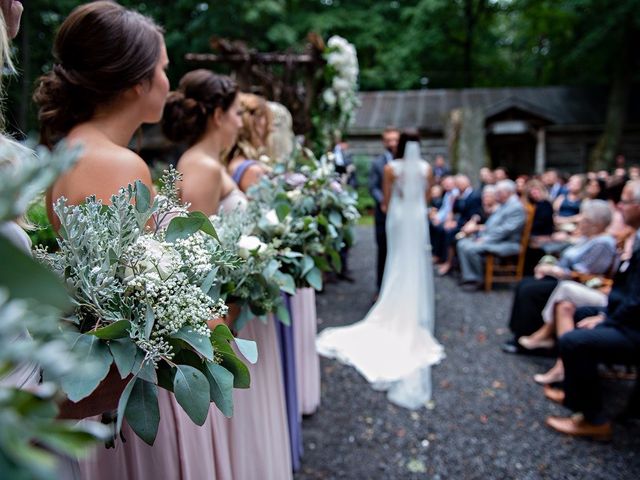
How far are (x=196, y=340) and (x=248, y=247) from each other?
66 centimetres

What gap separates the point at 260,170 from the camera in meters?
2.91

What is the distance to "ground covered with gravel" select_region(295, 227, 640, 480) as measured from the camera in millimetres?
3004

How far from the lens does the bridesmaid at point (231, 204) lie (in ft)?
6.30

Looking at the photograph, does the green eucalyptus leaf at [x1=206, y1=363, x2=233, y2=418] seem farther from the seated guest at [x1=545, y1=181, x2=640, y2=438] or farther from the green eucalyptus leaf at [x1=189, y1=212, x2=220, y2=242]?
the seated guest at [x1=545, y1=181, x2=640, y2=438]

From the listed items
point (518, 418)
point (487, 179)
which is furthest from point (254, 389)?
point (487, 179)

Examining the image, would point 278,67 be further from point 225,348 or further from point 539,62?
point 539,62

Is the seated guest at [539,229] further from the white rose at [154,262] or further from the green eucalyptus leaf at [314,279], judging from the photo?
the white rose at [154,262]

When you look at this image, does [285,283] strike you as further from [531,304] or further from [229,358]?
[531,304]

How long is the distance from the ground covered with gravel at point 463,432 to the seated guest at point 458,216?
13.6ft

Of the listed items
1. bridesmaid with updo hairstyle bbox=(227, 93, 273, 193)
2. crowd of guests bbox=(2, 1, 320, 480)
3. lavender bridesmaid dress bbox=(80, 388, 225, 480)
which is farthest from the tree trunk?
lavender bridesmaid dress bbox=(80, 388, 225, 480)

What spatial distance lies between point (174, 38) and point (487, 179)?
13.3m

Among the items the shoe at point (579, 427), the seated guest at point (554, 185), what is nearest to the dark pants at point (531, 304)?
the shoe at point (579, 427)

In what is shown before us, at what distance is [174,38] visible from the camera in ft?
58.9

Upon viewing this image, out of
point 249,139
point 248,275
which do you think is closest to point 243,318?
point 248,275
